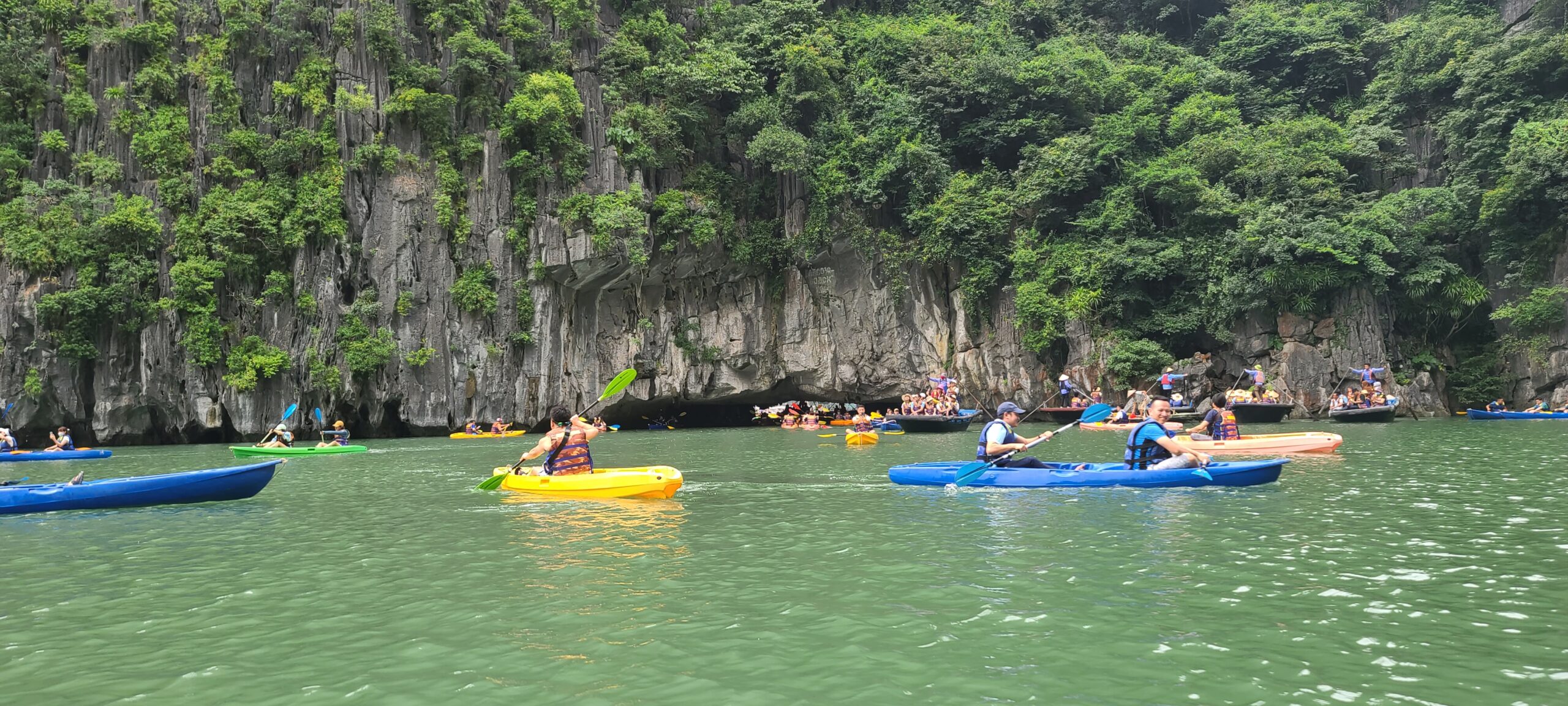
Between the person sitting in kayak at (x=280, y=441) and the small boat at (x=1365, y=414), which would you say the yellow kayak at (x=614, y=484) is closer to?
the person sitting in kayak at (x=280, y=441)

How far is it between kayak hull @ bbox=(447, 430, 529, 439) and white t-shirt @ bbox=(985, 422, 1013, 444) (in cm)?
1814

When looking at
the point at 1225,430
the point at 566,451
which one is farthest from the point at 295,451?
the point at 1225,430

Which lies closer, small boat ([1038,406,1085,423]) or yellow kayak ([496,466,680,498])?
yellow kayak ([496,466,680,498])

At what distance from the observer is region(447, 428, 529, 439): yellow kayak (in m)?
27.1

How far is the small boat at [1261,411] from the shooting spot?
27.0 m

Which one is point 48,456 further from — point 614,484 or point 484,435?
point 614,484

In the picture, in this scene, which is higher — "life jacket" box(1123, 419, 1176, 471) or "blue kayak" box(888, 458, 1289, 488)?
"life jacket" box(1123, 419, 1176, 471)

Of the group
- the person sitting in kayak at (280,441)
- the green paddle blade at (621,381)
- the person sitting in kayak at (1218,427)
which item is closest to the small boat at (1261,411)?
the person sitting in kayak at (1218,427)

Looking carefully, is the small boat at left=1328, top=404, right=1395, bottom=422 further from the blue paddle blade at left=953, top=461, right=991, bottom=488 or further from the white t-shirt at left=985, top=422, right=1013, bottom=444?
the blue paddle blade at left=953, top=461, right=991, bottom=488

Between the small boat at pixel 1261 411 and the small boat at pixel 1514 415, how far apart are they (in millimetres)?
5054

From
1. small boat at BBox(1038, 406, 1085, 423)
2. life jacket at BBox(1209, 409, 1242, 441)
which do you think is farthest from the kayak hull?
life jacket at BBox(1209, 409, 1242, 441)

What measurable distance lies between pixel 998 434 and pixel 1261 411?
18.4 meters

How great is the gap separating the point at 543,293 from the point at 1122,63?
78.2ft

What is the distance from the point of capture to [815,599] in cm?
596
